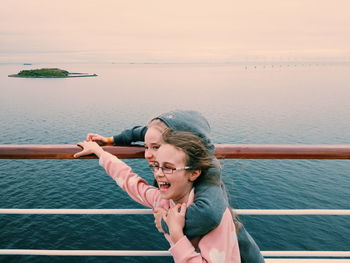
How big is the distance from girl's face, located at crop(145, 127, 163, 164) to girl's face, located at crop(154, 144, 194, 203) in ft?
0.35

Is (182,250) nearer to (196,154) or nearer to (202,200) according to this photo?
(202,200)

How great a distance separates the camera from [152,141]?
61.7 inches

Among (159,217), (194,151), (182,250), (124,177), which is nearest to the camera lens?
(182,250)

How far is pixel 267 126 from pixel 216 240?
44.1m

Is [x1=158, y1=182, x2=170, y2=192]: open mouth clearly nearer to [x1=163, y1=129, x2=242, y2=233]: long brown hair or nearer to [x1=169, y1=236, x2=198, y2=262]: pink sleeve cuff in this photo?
[x1=163, y1=129, x2=242, y2=233]: long brown hair

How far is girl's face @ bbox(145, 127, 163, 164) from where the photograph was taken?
153cm

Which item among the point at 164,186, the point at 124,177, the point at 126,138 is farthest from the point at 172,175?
the point at 126,138

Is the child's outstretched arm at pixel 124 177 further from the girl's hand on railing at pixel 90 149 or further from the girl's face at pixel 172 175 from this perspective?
the girl's face at pixel 172 175

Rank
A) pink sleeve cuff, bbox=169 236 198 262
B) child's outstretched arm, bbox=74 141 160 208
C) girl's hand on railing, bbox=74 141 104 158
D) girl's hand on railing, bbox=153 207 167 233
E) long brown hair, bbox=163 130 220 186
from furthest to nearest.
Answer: girl's hand on railing, bbox=74 141 104 158, child's outstretched arm, bbox=74 141 160 208, girl's hand on railing, bbox=153 207 167 233, long brown hair, bbox=163 130 220 186, pink sleeve cuff, bbox=169 236 198 262

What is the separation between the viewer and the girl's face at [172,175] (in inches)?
56.1

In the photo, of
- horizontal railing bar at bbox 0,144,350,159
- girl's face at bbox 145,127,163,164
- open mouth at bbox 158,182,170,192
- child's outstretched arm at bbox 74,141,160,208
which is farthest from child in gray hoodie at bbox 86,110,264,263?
horizontal railing bar at bbox 0,144,350,159

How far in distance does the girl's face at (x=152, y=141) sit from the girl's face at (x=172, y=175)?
0.11 meters

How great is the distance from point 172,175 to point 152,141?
0.25 m

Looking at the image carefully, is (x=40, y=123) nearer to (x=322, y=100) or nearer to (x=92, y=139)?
(x=92, y=139)
